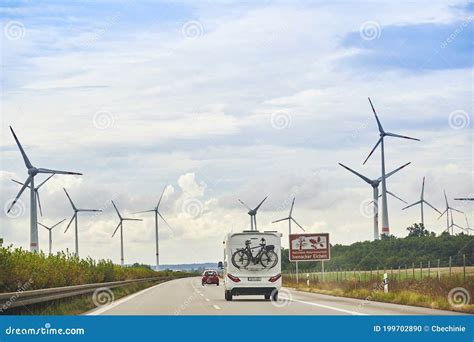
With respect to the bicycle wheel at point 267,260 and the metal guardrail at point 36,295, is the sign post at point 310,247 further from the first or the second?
the metal guardrail at point 36,295

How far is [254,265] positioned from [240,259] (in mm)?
639

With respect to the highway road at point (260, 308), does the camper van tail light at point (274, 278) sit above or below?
above

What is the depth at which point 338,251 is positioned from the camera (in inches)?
5468

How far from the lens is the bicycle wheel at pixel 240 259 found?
3319cm

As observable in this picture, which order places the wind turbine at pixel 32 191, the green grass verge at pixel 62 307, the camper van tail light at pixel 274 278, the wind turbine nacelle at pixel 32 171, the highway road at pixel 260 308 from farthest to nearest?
1. the wind turbine nacelle at pixel 32 171
2. the wind turbine at pixel 32 191
3. the camper van tail light at pixel 274 278
4. the highway road at pixel 260 308
5. the green grass verge at pixel 62 307

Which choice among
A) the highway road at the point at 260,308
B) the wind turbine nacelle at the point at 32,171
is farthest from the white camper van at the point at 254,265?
the wind turbine nacelle at the point at 32,171

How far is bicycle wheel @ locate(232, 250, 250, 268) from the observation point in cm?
3319

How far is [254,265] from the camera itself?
109 ft

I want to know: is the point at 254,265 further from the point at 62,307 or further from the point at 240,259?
the point at 62,307

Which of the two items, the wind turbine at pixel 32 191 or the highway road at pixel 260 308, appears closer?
the highway road at pixel 260 308

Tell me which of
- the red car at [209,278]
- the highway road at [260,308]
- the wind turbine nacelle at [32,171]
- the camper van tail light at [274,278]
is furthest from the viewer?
the red car at [209,278]
